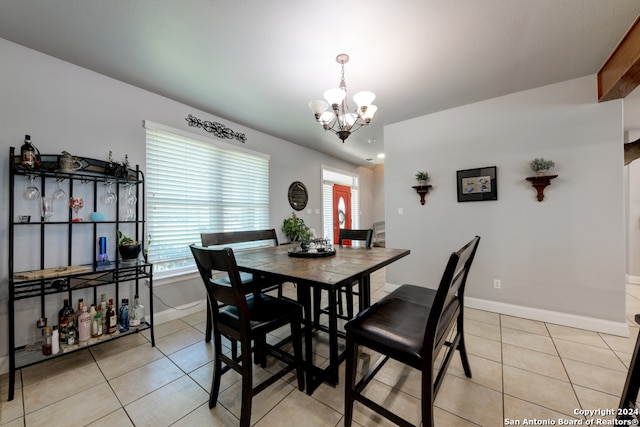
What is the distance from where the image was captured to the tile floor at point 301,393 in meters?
1.40

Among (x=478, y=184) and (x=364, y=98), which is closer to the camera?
(x=364, y=98)

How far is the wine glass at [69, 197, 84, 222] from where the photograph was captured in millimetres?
2068

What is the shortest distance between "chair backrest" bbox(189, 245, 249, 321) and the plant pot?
1.28 meters

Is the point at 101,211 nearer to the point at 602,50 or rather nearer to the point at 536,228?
the point at 536,228

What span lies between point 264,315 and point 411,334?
2.72ft

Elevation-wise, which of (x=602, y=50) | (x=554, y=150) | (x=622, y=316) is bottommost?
(x=622, y=316)

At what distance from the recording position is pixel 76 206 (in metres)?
2.08

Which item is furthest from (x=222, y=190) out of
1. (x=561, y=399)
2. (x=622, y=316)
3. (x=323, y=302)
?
(x=622, y=316)

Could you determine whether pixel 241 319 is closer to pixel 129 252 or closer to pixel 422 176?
pixel 129 252

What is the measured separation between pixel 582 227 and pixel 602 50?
1.57 meters

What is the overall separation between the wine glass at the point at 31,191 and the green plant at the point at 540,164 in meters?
4.52

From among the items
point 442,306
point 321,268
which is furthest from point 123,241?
point 442,306

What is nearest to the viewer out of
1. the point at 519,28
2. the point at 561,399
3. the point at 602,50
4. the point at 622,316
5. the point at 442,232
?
the point at 561,399

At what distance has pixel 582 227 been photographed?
8.02 ft
